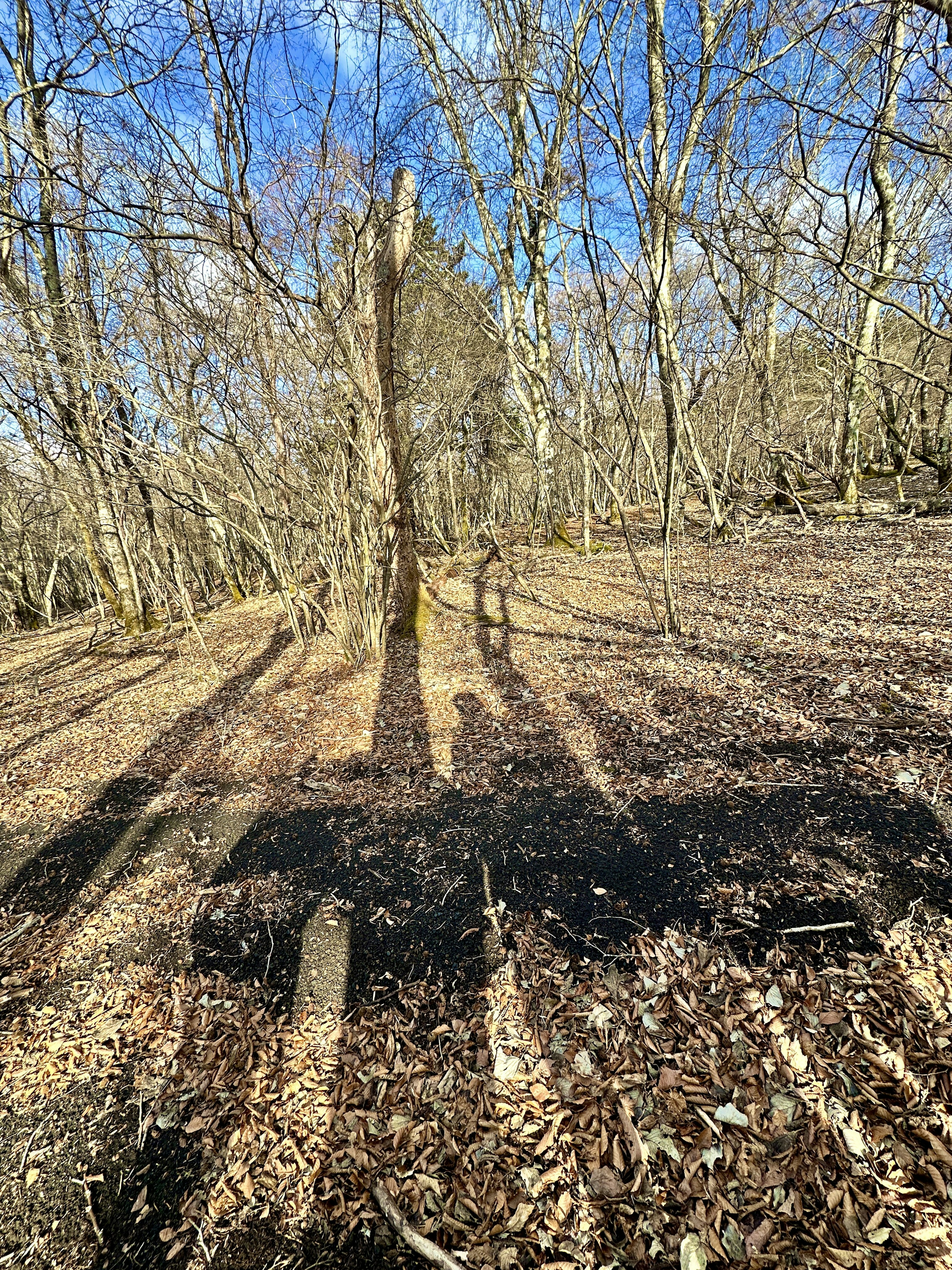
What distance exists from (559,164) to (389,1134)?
28.3 feet

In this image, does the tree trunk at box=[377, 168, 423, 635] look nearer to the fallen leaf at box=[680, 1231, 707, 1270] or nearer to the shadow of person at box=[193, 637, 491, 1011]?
the shadow of person at box=[193, 637, 491, 1011]

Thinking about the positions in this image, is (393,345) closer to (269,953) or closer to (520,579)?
(520,579)

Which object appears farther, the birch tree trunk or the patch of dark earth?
the birch tree trunk

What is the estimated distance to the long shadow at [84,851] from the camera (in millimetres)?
3377

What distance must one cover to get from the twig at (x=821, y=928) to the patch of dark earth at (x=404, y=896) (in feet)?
0.07

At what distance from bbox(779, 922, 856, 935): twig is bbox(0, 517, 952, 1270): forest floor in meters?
0.02

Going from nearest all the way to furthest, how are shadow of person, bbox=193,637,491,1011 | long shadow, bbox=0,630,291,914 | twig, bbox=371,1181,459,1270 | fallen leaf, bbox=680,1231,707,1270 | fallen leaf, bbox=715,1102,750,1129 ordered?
fallen leaf, bbox=680,1231,707,1270 → twig, bbox=371,1181,459,1270 → fallen leaf, bbox=715,1102,750,1129 → shadow of person, bbox=193,637,491,1011 → long shadow, bbox=0,630,291,914

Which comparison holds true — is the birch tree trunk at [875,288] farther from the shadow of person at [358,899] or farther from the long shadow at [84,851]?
the long shadow at [84,851]

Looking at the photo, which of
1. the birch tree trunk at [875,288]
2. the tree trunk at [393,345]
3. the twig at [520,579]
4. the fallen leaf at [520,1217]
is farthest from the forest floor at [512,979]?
the birch tree trunk at [875,288]

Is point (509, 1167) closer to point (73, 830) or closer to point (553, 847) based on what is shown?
point (553, 847)

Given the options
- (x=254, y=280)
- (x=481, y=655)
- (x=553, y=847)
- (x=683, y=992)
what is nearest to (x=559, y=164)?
(x=254, y=280)

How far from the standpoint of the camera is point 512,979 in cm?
231

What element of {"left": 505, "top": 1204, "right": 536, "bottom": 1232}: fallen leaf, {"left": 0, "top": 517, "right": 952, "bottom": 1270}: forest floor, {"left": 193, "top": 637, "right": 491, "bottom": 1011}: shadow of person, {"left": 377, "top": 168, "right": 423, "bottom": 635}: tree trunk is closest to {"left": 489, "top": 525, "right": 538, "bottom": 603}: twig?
{"left": 377, "top": 168, "right": 423, "bottom": 635}: tree trunk

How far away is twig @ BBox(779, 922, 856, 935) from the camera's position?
2229 millimetres
